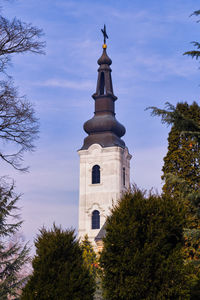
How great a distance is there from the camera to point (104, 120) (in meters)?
68.4

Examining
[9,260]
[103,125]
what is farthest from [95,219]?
[9,260]

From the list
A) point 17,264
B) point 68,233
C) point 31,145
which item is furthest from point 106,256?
point 17,264

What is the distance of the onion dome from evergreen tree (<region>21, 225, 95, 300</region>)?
176 feet

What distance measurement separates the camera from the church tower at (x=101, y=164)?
6644 cm

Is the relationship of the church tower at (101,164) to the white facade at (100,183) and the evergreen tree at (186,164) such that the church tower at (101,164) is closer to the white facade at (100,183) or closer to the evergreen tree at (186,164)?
the white facade at (100,183)

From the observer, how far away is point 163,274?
1209 centimetres

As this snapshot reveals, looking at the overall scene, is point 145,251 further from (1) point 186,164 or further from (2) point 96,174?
(2) point 96,174

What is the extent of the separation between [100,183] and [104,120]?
372 inches

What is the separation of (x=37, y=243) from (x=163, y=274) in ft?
14.1

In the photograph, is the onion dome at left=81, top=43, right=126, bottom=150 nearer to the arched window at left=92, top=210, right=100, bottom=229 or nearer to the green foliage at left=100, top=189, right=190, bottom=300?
the arched window at left=92, top=210, right=100, bottom=229

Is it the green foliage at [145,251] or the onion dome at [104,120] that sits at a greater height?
the onion dome at [104,120]

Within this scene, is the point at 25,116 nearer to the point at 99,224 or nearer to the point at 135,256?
the point at 135,256

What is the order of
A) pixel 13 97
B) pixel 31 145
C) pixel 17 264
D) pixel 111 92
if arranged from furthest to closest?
pixel 111 92
pixel 17 264
pixel 31 145
pixel 13 97

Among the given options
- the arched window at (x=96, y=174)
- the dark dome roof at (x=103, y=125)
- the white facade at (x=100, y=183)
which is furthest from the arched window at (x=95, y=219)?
the dark dome roof at (x=103, y=125)
